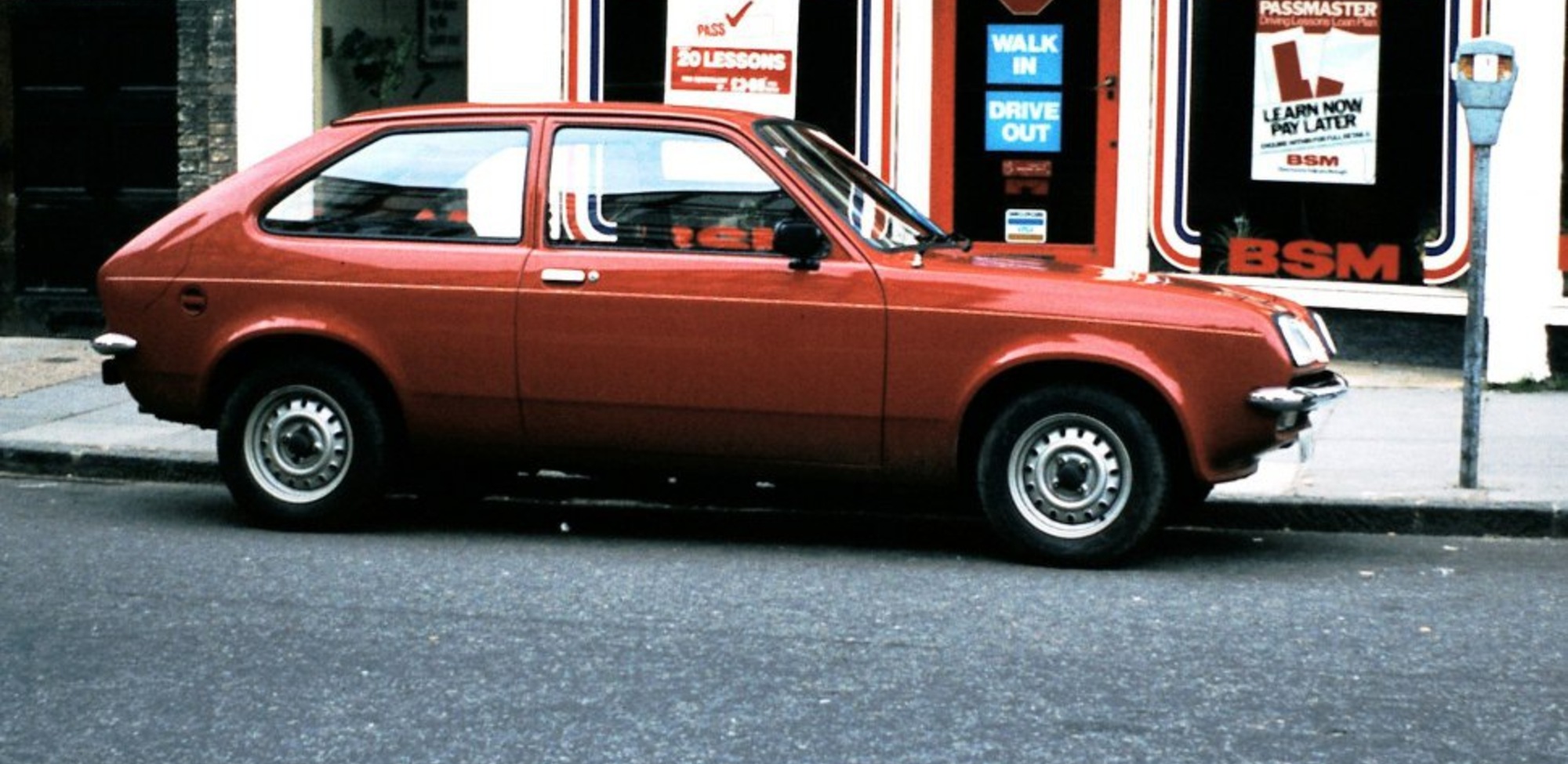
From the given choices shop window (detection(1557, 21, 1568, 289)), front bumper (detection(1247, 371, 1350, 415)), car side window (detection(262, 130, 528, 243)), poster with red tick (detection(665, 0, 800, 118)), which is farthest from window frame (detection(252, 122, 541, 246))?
shop window (detection(1557, 21, 1568, 289))

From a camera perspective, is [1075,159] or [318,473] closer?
[318,473]

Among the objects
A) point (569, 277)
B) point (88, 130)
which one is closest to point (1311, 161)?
point (569, 277)

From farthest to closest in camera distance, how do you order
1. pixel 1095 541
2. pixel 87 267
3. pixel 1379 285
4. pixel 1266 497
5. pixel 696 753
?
pixel 87 267, pixel 1379 285, pixel 1266 497, pixel 1095 541, pixel 696 753

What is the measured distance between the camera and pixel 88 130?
16.3 meters

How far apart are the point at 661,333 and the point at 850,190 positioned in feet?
3.12

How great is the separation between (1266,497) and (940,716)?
3.85m

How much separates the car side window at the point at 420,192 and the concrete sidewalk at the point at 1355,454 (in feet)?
6.35

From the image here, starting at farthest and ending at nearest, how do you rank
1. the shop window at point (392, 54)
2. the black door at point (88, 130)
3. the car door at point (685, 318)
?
the shop window at point (392, 54) < the black door at point (88, 130) < the car door at point (685, 318)

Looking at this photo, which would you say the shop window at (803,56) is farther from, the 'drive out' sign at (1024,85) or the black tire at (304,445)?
the black tire at (304,445)

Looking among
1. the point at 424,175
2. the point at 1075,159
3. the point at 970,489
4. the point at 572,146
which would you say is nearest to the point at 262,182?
the point at 424,175

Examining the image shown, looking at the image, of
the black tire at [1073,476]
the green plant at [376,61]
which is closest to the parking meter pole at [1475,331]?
the black tire at [1073,476]

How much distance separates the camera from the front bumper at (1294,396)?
8.52 m

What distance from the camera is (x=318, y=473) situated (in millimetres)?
9453

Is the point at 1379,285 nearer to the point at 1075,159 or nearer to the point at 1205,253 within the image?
the point at 1205,253
